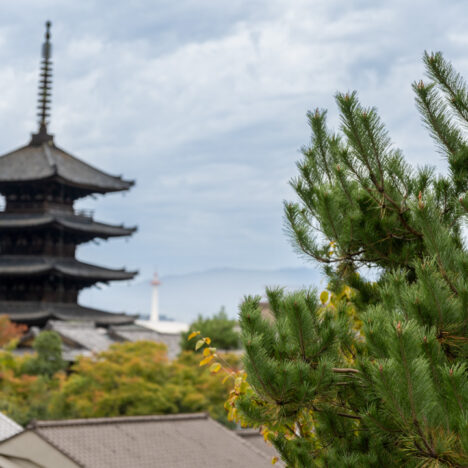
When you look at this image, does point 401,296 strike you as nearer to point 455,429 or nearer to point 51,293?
point 455,429

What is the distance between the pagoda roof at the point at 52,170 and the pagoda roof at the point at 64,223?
1.74 meters

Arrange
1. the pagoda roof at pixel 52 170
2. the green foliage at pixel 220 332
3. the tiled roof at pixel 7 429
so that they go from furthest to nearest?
the pagoda roof at pixel 52 170 → the green foliage at pixel 220 332 → the tiled roof at pixel 7 429

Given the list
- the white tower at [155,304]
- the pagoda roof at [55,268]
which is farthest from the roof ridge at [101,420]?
the white tower at [155,304]

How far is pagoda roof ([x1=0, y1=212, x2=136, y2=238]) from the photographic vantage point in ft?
126

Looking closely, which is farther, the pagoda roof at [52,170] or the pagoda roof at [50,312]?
the pagoda roof at [52,170]

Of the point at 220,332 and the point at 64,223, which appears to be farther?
the point at 64,223

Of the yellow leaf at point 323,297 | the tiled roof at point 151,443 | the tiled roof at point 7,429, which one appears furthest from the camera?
the tiled roof at point 151,443

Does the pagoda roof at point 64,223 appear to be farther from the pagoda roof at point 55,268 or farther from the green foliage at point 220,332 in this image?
the green foliage at point 220,332

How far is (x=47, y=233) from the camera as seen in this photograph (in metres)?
39.9

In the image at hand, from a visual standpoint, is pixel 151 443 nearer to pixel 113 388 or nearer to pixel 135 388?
pixel 135 388

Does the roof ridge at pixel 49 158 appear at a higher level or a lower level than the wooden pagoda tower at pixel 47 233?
higher

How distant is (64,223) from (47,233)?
1852 mm

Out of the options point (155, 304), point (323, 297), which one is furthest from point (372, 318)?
point (155, 304)

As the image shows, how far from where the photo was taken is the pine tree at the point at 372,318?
12.9 ft
